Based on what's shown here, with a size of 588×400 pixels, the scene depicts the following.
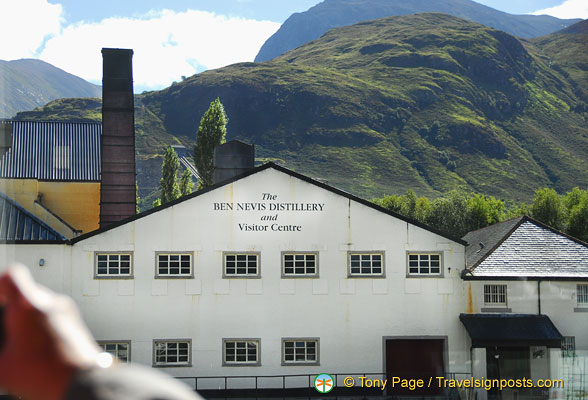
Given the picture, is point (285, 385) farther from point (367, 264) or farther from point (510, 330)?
point (510, 330)

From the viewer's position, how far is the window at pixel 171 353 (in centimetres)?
3216

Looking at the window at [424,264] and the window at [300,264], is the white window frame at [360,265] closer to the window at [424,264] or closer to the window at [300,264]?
the window at [424,264]

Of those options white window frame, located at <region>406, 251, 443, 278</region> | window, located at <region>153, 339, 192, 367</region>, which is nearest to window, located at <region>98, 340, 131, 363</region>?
window, located at <region>153, 339, 192, 367</region>

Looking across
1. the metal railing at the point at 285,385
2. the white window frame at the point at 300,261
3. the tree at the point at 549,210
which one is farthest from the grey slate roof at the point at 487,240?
the tree at the point at 549,210

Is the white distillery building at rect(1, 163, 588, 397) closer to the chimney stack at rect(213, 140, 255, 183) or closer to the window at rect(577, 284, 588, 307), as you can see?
the window at rect(577, 284, 588, 307)

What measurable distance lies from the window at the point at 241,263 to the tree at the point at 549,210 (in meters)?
64.1

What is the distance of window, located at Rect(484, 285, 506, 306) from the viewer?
109 ft

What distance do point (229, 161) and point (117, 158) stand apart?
11.7m

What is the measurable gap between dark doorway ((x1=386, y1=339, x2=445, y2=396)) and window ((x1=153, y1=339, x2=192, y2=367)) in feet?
26.7

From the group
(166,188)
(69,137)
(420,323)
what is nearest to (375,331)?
(420,323)

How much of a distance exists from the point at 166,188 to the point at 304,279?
53.0 meters

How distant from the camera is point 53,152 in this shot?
53.1 metres

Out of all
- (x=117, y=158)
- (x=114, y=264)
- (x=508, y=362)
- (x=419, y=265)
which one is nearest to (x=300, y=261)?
(x=419, y=265)

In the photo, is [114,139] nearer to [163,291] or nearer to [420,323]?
[163,291]
